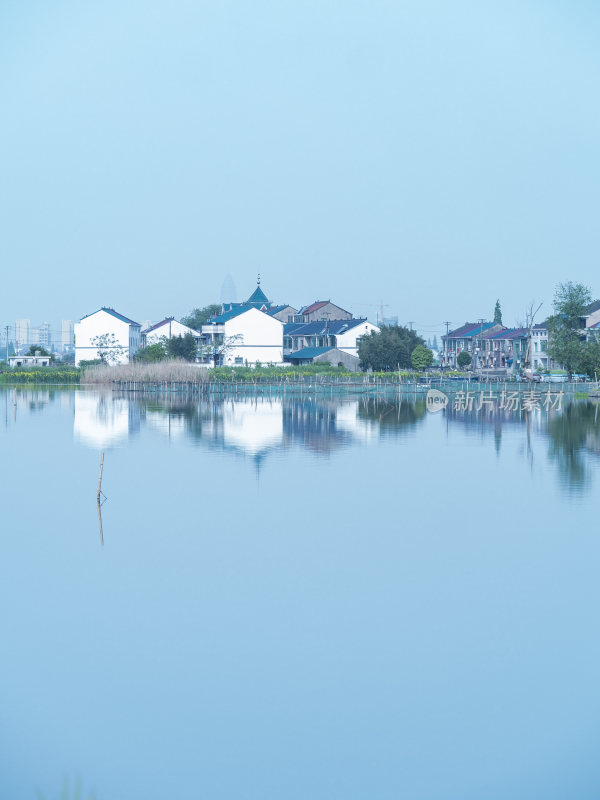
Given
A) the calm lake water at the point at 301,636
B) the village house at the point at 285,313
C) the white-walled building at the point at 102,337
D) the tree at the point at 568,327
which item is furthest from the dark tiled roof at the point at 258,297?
the calm lake water at the point at 301,636

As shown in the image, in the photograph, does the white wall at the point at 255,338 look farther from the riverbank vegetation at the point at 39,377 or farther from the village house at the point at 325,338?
the riverbank vegetation at the point at 39,377

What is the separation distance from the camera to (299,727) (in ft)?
27.4

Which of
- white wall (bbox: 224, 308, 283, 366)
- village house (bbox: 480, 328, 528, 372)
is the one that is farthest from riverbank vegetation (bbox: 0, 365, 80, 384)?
village house (bbox: 480, 328, 528, 372)

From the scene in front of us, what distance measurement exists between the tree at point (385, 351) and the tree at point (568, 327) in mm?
11633

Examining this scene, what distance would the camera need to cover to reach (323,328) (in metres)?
76.4

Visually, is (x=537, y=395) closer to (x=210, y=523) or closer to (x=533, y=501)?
(x=533, y=501)

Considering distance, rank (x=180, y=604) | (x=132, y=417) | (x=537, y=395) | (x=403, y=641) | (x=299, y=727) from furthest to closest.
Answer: (x=537, y=395)
(x=132, y=417)
(x=180, y=604)
(x=403, y=641)
(x=299, y=727)

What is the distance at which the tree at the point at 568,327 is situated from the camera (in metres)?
56.5

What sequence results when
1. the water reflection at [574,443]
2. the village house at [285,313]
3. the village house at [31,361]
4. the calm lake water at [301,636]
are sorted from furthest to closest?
the village house at [285,313] → the village house at [31,361] → the water reflection at [574,443] → the calm lake water at [301,636]

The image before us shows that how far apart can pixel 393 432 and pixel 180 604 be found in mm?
22218

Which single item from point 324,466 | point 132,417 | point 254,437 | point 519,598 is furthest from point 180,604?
point 132,417

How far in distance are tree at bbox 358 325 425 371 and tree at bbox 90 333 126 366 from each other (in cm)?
2141

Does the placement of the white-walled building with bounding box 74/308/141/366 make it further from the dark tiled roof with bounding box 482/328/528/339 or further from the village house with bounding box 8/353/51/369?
the dark tiled roof with bounding box 482/328/528/339

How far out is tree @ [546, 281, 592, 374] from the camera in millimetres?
56531
